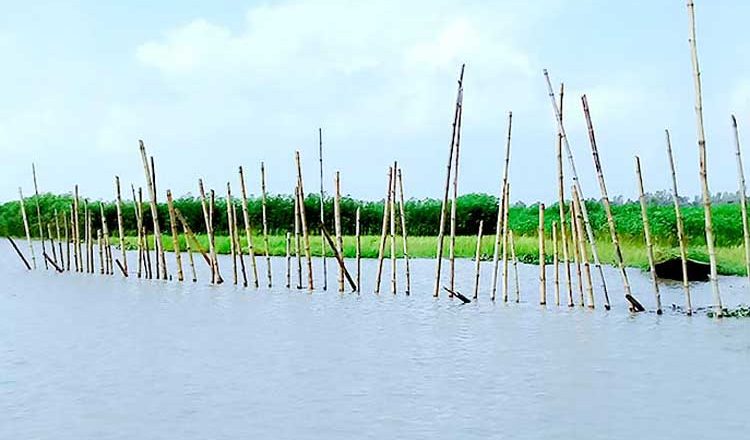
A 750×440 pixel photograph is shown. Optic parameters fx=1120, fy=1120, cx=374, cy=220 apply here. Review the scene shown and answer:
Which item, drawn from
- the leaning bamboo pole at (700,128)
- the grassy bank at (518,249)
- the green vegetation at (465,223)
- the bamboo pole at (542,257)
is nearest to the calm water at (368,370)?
the bamboo pole at (542,257)

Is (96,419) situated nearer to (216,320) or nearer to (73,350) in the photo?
(73,350)

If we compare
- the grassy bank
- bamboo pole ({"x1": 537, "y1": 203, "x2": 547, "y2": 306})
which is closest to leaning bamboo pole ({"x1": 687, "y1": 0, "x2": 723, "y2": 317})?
bamboo pole ({"x1": 537, "y1": 203, "x2": 547, "y2": 306})

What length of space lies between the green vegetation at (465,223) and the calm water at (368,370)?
4118 millimetres

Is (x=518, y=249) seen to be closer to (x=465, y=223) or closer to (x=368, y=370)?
(x=465, y=223)

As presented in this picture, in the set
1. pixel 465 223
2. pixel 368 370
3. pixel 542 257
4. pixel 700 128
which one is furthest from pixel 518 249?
pixel 368 370

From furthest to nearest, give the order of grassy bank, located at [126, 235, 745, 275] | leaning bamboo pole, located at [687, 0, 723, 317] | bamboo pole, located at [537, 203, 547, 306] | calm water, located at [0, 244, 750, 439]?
grassy bank, located at [126, 235, 745, 275], bamboo pole, located at [537, 203, 547, 306], leaning bamboo pole, located at [687, 0, 723, 317], calm water, located at [0, 244, 750, 439]

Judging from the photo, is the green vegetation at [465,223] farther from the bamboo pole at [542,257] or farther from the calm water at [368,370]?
the calm water at [368,370]

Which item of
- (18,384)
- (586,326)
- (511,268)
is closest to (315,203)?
(511,268)

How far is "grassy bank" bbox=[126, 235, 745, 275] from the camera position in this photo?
1356 centimetres

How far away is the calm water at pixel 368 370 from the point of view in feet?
19.0

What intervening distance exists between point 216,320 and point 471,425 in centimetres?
474

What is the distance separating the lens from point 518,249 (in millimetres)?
16969

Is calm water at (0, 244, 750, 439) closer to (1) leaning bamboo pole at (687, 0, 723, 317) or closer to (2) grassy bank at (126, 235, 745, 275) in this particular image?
(1) leaning bamboo pole at (687, 0, 723, 317)

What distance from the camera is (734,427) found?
18.7ft
